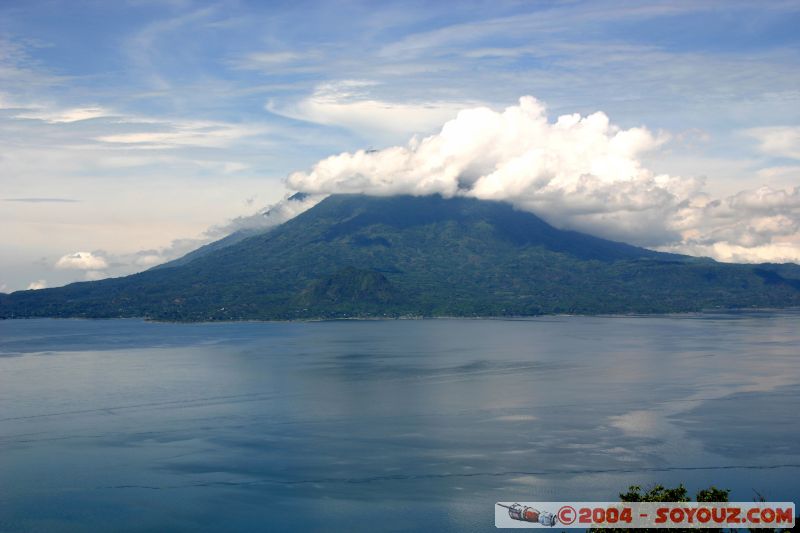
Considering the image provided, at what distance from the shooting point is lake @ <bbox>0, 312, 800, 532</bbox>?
4697 cm

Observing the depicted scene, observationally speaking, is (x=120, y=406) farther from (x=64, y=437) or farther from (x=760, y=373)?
(x=760, y=373)

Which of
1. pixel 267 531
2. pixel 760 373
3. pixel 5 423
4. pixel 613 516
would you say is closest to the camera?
pixel 613 516

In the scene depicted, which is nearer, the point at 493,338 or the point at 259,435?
the point at 259,435

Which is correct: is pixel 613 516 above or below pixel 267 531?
above

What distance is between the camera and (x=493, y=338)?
162625 millimetres

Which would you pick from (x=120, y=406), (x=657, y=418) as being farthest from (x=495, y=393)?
(x=120, y=406)

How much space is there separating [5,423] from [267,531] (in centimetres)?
3934

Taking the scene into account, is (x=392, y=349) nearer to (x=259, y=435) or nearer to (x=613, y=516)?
(x=259, y=435)

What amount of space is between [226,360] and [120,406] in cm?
4129

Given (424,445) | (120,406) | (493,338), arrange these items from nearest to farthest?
(424,445), (120,406), (493,338)

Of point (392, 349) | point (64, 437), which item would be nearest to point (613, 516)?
point (64, 437)

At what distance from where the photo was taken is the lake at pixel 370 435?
154 ft

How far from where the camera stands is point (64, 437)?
6462 cm

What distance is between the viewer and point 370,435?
214 feet
